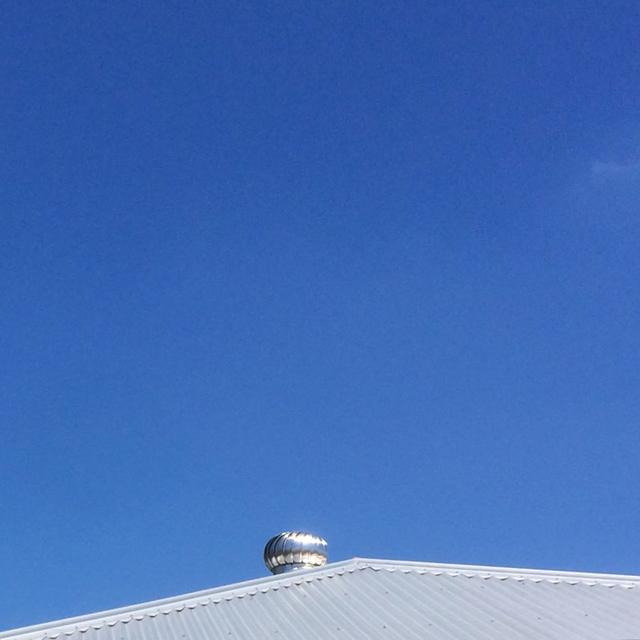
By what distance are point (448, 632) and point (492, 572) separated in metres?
3.15

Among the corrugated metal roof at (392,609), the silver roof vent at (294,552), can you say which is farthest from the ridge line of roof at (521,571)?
the silver roof vent at (294,552)

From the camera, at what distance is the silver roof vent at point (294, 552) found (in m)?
18.1

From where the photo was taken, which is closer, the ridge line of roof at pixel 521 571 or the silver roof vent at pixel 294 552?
the ridge line of roof at pixel 521 571

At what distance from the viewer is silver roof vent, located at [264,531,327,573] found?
18125 millimetres

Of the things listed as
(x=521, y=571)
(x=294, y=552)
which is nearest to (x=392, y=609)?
(x=521, y=571)

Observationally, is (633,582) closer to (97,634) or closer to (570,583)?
(570,583)

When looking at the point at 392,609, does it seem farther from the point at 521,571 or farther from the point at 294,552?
the point at 294,552

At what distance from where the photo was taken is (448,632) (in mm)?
10227

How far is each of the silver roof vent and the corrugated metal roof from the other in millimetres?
4319

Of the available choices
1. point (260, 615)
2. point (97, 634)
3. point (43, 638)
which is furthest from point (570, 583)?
point (43, 638)

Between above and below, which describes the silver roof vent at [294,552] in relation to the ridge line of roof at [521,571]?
above

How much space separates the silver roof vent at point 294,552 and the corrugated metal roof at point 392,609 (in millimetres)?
4319

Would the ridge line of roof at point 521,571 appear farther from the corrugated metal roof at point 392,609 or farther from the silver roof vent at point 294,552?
the silver roof vent at point 294,552

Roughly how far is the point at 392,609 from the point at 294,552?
7.15 meters
